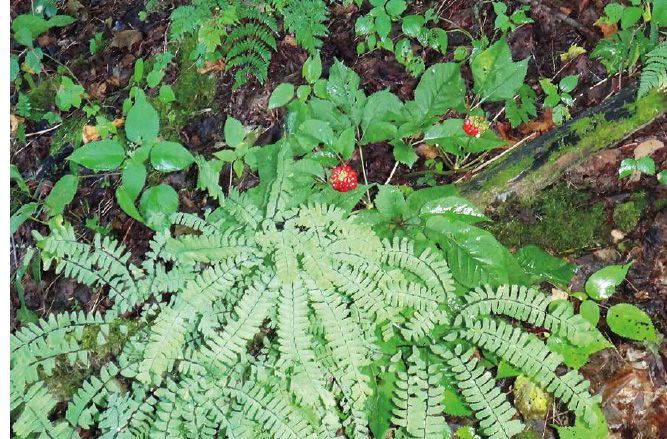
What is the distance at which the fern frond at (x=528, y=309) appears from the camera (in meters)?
2.28

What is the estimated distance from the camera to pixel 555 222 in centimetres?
287

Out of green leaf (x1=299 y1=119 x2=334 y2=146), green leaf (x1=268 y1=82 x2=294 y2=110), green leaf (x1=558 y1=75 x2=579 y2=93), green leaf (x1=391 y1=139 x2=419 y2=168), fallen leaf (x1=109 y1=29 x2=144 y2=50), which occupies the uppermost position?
fallen leaf (x1=109 y1=29 x2=144 y2=50)

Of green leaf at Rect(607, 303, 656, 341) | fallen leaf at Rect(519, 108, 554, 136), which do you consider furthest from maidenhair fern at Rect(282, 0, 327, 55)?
green leaf at Rect(607, 303, 656, 341)

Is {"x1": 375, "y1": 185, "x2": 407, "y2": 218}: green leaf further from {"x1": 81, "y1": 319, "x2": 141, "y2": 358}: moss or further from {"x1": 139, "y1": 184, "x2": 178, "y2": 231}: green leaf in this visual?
{"x1": 81, "y1": 319, "x2": 141, "y2": 358}: moss

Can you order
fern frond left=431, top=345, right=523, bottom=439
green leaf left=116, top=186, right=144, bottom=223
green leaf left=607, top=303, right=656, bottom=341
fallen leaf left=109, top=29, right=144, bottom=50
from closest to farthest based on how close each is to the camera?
1. fern frond left=431, top=345, right=523, bottom=439
2. green leaf left=607, top=303, right=656, bottom=341
3. green leaf left=116, top=186, right=144, bottom=223
4. fallen leaf left=109, top=29, right=144, bottom=50

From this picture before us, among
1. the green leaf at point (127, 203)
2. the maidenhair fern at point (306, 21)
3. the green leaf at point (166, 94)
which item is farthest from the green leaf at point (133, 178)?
the maidenhair fern at point (306, 21)

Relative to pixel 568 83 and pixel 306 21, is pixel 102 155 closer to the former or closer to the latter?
pixel 306 21

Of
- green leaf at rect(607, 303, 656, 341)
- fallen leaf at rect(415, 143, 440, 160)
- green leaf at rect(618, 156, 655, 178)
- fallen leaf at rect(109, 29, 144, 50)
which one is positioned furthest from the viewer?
fallen leaf at rect(109, 29, 144, 50)

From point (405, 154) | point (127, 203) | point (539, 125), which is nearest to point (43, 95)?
point (127, 203)

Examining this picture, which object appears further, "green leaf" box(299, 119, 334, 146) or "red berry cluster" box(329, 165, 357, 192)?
"green leaf" box(299, 119, 334, 146)

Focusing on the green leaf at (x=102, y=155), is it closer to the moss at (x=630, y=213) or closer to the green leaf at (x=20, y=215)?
the green leaf at (x=20, y=215)

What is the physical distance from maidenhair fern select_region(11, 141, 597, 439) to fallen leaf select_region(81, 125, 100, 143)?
143 cm

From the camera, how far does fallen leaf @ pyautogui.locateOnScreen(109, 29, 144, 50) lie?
418cm

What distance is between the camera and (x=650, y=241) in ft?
9.19
